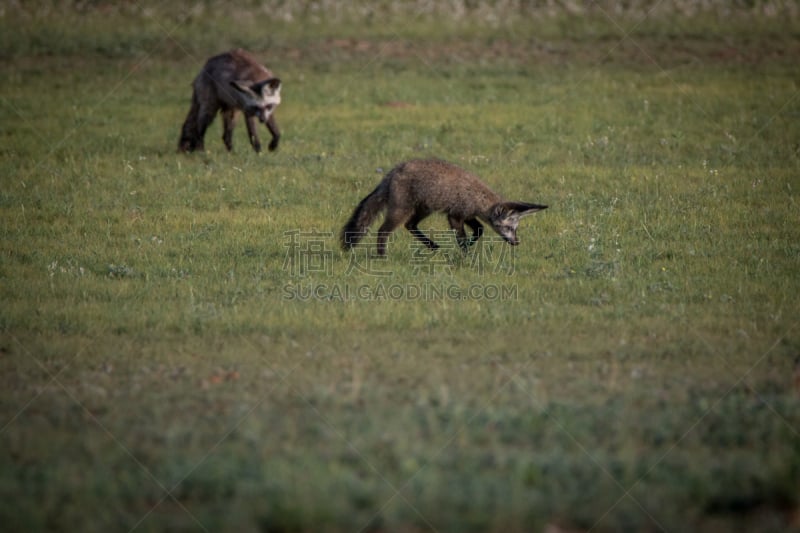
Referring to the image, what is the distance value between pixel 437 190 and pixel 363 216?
0.95 metres

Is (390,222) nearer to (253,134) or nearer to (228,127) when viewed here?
(253,134)

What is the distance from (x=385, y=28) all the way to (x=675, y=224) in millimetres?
16793

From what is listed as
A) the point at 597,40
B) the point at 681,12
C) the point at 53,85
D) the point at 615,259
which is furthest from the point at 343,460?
the point at 681,12

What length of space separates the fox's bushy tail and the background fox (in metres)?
5.73

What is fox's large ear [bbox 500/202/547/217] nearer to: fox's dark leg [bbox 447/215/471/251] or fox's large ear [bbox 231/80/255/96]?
fox's dark leg [bbox 447/215/471/251]

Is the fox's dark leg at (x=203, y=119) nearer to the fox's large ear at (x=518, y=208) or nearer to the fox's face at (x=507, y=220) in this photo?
the fox's face at (x=507, y=220)

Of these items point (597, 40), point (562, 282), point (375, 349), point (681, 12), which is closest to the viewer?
point (375, 349)

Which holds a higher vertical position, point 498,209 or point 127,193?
point 498,209

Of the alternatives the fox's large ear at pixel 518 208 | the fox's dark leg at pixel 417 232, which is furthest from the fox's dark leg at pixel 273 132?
the fox's large ear at pixel 518 208

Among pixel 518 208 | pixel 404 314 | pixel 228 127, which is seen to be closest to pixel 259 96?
pixel 228 127

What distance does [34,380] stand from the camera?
8539 mm

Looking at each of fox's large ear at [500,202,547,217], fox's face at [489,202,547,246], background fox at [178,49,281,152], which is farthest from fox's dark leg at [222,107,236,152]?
fox's large ear at [500,202,547,217]

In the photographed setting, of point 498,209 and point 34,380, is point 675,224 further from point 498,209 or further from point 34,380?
point 34,380

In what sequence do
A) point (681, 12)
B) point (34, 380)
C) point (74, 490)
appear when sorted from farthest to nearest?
point (681, 12) < point (34, 380) < point (74, 490)
